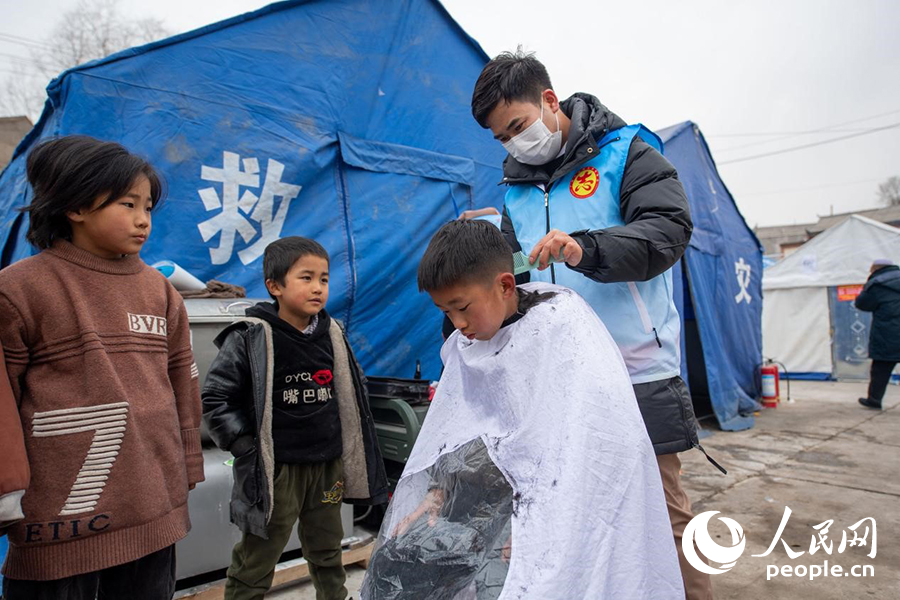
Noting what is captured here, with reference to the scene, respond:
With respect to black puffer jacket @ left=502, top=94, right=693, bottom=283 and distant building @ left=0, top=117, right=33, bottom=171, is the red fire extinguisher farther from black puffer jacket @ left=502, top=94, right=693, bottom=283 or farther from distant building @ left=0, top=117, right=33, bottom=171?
distant building @ left=0, top=117, right=33, bottom=171

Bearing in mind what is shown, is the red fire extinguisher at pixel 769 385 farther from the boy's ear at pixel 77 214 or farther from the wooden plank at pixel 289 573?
the boy's ear at pixel 77 214

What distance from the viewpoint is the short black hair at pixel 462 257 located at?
123 cm

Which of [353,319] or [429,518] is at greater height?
[353,319]

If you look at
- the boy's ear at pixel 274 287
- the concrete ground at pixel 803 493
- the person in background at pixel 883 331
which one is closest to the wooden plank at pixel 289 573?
the concrete ground at pixel 803 493

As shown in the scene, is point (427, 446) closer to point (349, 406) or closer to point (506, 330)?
point (506, 330)

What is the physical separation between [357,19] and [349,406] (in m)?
3.03

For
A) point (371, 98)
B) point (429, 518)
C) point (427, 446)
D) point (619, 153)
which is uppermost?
point (371, 98)

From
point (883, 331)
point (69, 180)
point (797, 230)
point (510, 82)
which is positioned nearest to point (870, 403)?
point (883, 331)

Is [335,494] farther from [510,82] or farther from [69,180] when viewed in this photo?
[510,82]

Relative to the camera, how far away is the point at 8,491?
44.2 inches

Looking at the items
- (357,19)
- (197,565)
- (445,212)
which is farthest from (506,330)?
(357,19)

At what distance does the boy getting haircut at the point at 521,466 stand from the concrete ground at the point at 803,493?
1442 millimetres

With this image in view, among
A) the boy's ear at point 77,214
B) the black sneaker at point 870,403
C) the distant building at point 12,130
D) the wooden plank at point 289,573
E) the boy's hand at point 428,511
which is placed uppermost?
the distant building at point 12,130

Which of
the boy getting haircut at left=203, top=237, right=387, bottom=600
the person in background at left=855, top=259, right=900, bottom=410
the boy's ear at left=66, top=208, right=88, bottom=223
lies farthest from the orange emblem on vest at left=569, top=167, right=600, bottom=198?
the person in background at left=855, top=259, right=900, bottom=410
